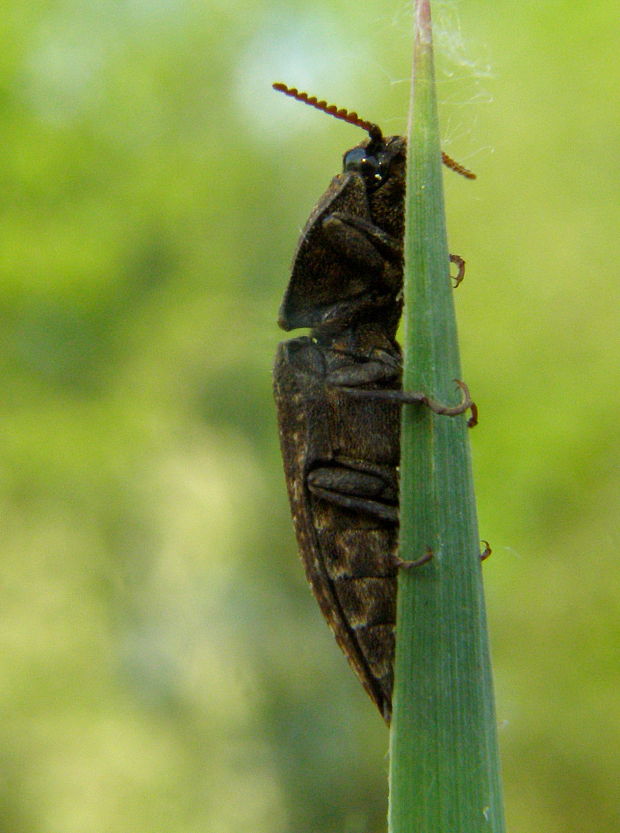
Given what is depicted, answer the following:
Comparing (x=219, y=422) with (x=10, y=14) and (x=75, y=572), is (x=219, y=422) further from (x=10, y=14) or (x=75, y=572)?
(x=10, y=14)

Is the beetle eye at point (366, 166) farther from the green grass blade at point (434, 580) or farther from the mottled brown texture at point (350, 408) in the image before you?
the green grass blade at point (434, 580)

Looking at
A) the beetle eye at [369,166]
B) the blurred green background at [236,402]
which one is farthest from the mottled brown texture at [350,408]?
the blurred green background at [236,402]

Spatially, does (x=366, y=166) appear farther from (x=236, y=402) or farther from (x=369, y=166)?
(x=236, y=402)

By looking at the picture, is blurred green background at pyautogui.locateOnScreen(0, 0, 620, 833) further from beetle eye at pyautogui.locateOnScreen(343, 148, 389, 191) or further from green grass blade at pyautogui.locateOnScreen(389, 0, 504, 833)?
green grass blade at pyautogui.locateOnScreen(389, 0, 504, 833)

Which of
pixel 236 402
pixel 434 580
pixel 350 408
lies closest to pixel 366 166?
pixel 350 408

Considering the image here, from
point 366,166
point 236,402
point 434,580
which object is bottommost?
point 434,580

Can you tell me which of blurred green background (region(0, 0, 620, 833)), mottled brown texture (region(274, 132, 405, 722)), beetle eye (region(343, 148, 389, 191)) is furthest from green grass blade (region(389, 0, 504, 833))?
blurred green background (region(0, 0, 620, 833))
